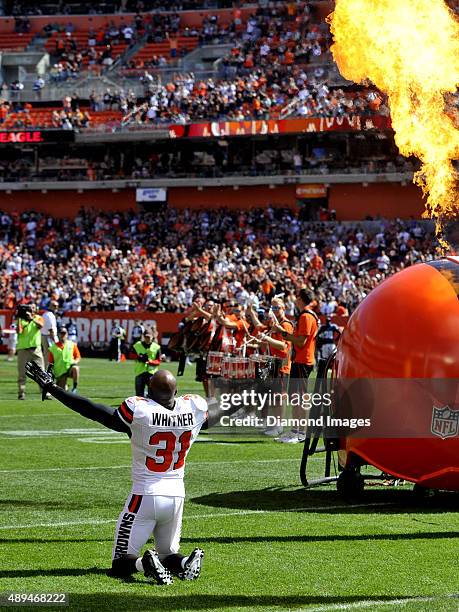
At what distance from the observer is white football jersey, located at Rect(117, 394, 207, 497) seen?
697cm

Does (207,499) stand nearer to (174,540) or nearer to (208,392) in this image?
(174,540)

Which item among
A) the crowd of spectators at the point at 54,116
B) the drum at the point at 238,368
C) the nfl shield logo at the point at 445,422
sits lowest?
the drum at the point at 238,368

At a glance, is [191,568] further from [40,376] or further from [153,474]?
[40,376]

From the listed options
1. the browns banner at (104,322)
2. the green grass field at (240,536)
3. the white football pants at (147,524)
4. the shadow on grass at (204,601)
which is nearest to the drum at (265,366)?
the green grass field at (240,536)

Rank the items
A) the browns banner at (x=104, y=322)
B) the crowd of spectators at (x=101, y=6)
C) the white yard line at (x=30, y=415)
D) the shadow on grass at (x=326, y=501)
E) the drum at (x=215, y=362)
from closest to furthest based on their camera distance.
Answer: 1. the shadow on grass at (x=326, y=501)
2. the drum at (x=215, y=362)
3. the white yard line at (x=30, y=415)
4. the browns banner at (x=104, y=322)
5. the crowd of spectators at (x=101, y=6)

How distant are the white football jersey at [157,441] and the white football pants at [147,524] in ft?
0.18

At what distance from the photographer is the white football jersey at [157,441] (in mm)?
6973

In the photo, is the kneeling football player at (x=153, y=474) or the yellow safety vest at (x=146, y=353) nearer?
the kneeling football player at (x=153, y=474)

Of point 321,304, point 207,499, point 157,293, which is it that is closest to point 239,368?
point 207,499

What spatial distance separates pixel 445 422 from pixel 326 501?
171 cm

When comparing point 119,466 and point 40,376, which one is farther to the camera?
point 119,466

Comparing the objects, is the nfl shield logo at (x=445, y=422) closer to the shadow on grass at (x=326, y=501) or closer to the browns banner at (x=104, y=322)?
the shadow on grass at (x=326, y=501)

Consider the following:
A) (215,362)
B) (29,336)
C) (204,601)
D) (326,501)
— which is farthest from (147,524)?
(29,336)

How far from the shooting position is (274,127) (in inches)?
1773
